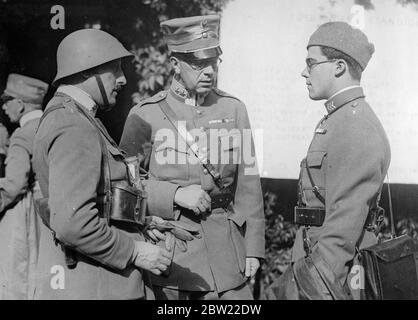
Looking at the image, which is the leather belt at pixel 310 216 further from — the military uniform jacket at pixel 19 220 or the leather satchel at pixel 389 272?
the military uniform jacket at pixel 19 220

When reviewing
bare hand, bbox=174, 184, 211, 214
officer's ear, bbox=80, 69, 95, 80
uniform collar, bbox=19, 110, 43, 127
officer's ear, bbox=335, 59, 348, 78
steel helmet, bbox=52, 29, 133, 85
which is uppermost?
steel helmet, bbox=52, 29, 133, 85

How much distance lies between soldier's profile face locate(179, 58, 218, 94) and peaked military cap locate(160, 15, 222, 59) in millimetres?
47

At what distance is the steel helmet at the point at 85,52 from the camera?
2.96m

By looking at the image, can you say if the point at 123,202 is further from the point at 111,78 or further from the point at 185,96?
the point at 185,96

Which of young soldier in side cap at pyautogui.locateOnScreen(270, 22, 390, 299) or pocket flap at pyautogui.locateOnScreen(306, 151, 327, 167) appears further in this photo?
pocket flap at pyautogui.locateOnScreen(306, 151, 327, 167)

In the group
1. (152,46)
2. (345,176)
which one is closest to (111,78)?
(345,176)

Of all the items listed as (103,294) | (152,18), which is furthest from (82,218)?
(152,18)

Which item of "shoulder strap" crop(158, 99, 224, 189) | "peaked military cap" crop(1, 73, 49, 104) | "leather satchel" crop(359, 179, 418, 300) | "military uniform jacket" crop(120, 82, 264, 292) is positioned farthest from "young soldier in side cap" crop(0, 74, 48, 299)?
"leather satchel" crop(359, 179, 418, 300)

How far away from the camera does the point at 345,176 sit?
10.3ft

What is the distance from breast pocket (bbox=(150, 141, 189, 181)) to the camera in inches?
146

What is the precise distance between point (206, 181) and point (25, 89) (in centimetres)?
214

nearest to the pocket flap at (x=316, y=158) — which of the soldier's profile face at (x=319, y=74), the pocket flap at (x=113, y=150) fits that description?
the soldier's profile face at (x=319, y=74)

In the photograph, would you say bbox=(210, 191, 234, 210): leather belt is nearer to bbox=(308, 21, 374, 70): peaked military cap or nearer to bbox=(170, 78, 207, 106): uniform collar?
bbox=(170, 78, 207, 106): uniform collar
